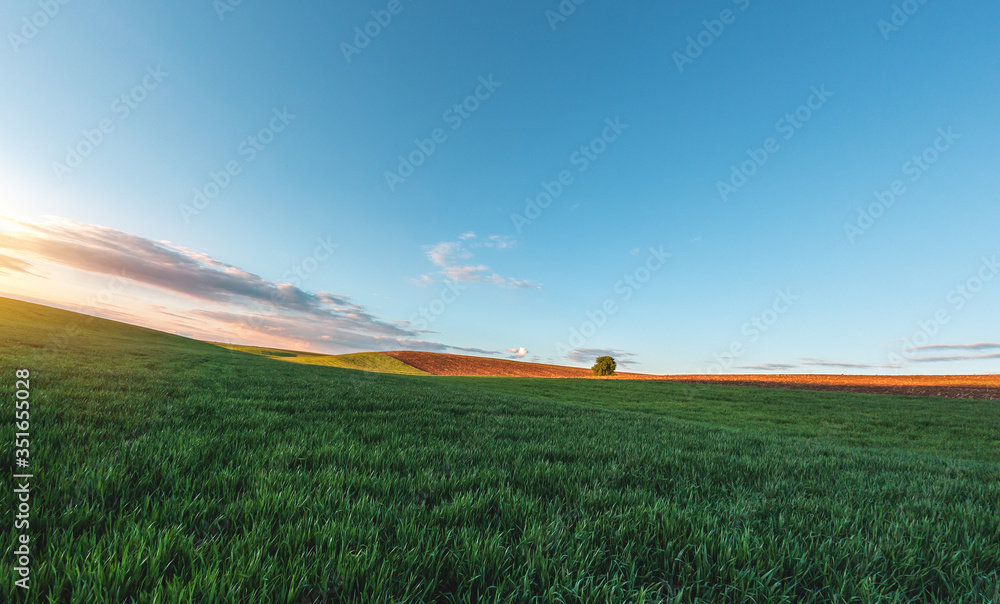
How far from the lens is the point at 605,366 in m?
74.6

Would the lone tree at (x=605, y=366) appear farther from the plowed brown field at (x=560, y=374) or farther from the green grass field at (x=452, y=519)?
the green grass field at (x=452, y=519)

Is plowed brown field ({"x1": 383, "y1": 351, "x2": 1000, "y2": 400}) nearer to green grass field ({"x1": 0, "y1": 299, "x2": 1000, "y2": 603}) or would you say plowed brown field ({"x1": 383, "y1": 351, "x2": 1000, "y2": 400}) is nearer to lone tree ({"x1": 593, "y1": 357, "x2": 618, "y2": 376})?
lone tree ({"x1": 593, "y1": 357, "x2": 618, "y2": 376})

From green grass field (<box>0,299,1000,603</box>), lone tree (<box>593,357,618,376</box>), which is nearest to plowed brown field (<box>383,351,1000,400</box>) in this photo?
lone tree (<box>593,357,618,376</box>)

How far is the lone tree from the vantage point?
74.6 meters

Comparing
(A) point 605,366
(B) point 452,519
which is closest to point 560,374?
(A) point 605,366

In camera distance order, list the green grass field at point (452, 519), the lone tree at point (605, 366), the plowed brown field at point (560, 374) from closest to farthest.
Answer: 1. the green grass field at point (452, 519)
2. the plowed brown field at point (560, 374)
3. the lone tree at point (605, 366)

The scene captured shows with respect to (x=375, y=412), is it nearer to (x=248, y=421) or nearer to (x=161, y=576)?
(x=248, y=421)

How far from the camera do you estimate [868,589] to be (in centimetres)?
215

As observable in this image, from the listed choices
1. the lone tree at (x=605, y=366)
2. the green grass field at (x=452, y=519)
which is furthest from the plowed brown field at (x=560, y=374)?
the green grass field at (x=452, y=519)

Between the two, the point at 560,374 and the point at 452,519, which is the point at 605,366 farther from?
the point at 452,519

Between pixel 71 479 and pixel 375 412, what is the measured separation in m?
4.87

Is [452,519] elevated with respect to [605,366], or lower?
elevated

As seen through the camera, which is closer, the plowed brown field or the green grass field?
the green grass field

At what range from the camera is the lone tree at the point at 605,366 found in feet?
245
